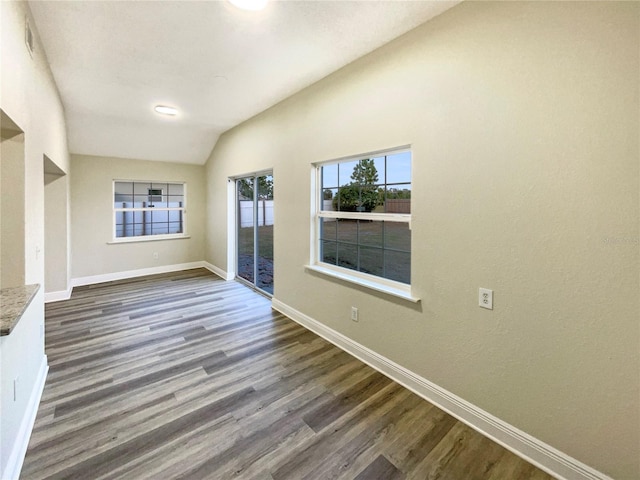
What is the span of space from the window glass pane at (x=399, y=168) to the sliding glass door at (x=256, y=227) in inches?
88.5

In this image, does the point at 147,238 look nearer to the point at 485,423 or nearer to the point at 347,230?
the point at 347,230

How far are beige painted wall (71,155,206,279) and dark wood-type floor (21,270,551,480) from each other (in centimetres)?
223

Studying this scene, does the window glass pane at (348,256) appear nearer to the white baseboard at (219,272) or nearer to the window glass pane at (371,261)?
the window glass pane at (371,261)

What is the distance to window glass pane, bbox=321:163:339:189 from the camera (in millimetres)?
2985

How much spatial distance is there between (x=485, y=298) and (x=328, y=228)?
1.71 metres

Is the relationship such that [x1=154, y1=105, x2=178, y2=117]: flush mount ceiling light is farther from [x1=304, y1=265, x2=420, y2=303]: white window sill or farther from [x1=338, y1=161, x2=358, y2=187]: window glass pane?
[x1=304, y1=265, x2=420, y2=303]: white window sill

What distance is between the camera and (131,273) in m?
5.46

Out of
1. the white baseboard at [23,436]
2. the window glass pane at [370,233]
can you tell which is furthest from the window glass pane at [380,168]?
the white baseboard at [23,436]

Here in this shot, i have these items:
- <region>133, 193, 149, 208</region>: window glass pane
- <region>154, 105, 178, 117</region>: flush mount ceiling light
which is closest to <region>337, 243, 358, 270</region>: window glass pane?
<region>154, 105, 178, 117</region>: flush mount ceiling light

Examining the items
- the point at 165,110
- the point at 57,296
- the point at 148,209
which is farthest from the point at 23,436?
the point at 148,209

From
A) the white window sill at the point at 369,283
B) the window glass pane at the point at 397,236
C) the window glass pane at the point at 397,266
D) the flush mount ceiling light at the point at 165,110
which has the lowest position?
the white window sill at the point at 369,283

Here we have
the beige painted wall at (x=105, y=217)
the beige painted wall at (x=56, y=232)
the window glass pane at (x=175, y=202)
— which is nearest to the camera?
the beige painted wall at (x=56, y=232)

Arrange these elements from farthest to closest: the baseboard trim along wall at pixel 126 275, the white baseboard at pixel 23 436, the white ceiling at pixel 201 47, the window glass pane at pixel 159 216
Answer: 1. the window glass pane at pixel 159 216
2. the baseboard trim along wall at pixel 126 275
3. the white ceiling at pixel 201 47
4. the white baseboard at pixel 23 436

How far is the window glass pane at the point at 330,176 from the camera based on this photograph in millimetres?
2985
